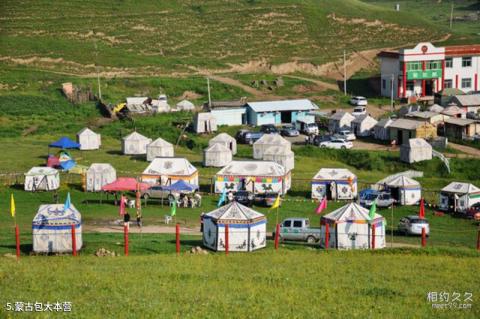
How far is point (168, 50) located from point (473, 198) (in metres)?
74.9

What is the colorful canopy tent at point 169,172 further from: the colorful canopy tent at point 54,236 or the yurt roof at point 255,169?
the colorful canopy tent at point 54,236

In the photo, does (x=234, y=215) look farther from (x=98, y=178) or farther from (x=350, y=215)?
(x=98, y=178)

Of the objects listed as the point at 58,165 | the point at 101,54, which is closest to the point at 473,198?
the point at 58,165

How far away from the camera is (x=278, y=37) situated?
126062mm

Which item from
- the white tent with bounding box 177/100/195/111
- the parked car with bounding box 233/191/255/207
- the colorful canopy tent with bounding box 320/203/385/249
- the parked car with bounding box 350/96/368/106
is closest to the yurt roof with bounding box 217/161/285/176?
the parked car with bounding box 233/191/255/207

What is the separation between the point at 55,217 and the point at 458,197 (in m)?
23.3

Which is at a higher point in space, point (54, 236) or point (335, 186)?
point (54, 236)

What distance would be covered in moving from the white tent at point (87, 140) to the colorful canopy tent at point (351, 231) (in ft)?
112

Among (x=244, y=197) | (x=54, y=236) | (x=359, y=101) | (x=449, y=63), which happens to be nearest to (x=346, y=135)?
(x=359, y=101)

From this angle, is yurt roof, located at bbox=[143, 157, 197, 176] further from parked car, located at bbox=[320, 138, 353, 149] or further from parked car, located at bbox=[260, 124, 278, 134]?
parked car, located at bbox=[260, 124, 278, 134]

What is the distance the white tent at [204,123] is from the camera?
260 feet

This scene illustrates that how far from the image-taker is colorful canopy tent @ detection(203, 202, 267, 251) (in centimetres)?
3825

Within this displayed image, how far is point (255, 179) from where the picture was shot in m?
56.2

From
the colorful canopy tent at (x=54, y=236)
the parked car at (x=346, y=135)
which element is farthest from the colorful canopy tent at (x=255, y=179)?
the parked car at (x=346, y=135)
